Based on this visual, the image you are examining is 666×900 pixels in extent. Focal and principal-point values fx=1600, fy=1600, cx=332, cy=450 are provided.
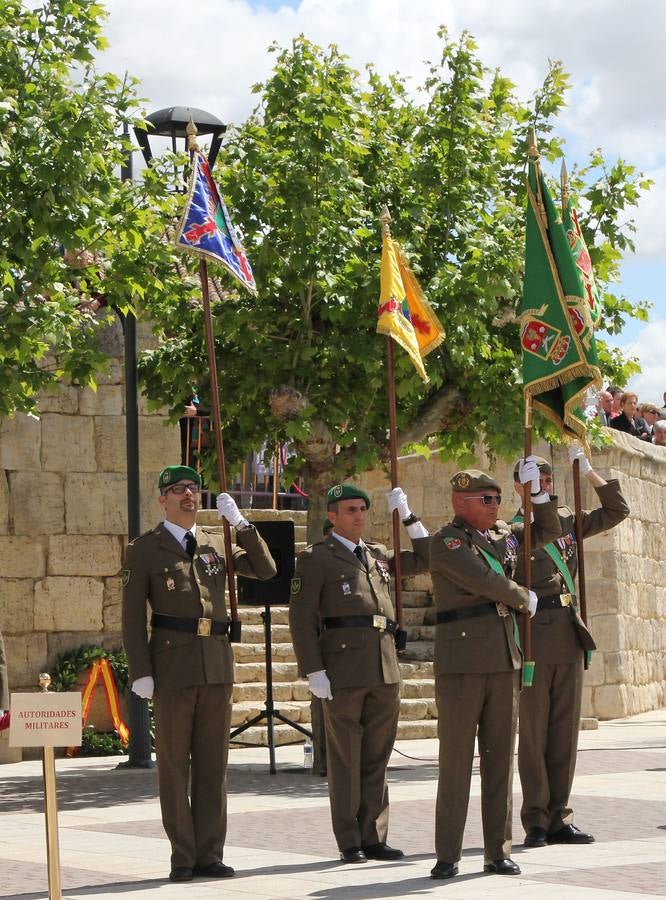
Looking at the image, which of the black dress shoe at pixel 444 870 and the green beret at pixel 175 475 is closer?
the black dress shoe at pixel 444 870

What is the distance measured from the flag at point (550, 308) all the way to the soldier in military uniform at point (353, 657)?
1295 millimetres

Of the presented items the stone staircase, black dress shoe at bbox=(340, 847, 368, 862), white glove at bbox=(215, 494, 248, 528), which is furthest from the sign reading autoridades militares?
the stone staircase

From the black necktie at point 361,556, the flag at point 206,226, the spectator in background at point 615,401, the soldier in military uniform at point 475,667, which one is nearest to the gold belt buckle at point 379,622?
the black necktie at point 361,556

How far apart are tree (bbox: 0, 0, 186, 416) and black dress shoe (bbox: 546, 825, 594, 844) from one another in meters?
4.51

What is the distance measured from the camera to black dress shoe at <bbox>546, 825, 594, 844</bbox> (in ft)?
28.4

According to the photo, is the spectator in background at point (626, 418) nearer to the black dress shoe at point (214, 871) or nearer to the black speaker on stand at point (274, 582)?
the black speaker on stand at point (274, 582)

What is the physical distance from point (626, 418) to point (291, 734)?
23.9 ft

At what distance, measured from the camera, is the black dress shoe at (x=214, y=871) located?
25.8 ft

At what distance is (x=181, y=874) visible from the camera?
781 cm

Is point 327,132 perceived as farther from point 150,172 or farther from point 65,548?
point 65,548

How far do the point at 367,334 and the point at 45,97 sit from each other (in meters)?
3.27

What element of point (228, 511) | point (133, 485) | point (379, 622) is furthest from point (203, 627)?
point (133, 485)

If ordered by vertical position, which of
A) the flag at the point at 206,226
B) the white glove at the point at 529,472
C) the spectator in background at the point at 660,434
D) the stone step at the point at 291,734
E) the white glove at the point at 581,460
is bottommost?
the stone step at the point at 291,734

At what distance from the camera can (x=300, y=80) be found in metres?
12.8
